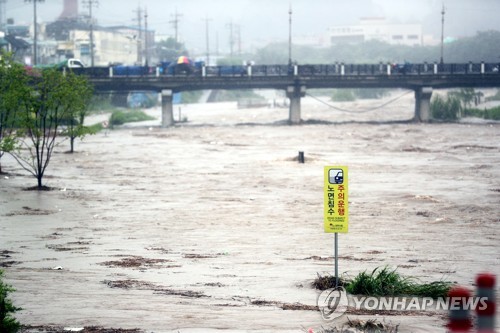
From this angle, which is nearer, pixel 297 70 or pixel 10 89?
pixel 10 89

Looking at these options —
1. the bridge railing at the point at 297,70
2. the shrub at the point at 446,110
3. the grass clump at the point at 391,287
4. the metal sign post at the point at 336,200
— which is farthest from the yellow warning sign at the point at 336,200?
the shrub at the point at 446,110

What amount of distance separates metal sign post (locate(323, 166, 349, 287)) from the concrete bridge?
7058cm

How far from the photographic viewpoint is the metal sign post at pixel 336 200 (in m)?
14.0

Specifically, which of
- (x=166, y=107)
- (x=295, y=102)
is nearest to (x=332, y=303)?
(x=166, y=107)

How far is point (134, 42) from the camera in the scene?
16600cm

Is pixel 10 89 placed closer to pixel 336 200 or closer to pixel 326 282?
pixel 326 282

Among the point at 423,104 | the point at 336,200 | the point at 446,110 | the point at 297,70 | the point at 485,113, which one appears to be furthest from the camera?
the point at 485,113

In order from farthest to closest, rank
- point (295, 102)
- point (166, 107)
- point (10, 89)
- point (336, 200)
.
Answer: point (295, 102)
point (166, 107)
point (10, 89)
point (336, 200)

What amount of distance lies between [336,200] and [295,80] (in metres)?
72.0

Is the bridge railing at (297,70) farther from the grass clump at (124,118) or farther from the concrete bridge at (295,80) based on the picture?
the grass clump at (124,118)

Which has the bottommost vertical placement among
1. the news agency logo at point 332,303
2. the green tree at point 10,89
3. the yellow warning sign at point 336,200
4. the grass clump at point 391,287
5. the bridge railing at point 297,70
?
the news agency logo at point 332,303

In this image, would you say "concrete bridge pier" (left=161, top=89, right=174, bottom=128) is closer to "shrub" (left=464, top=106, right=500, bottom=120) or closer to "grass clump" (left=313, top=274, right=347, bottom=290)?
"shrub" (left=464, top=106, right=500, bottom=120)

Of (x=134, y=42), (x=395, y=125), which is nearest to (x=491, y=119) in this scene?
(x=395, y=125)

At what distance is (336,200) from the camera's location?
1421 centimetres
